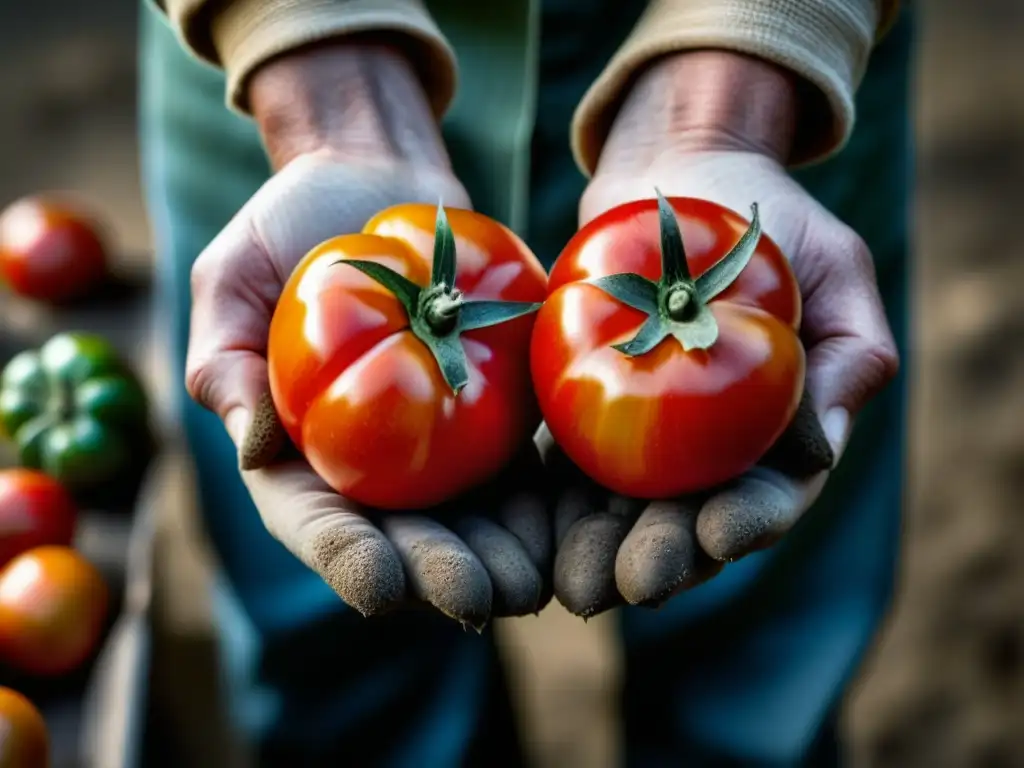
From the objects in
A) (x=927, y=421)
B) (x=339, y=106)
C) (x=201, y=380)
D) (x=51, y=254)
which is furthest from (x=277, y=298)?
(x=927, y=421)

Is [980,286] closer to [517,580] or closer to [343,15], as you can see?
[343,15]

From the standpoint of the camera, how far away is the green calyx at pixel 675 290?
0.84m

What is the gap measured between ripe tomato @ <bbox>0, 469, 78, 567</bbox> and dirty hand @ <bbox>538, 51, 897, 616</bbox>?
0.72 metres

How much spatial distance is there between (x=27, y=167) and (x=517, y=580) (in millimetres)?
2461

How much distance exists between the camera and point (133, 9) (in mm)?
3178

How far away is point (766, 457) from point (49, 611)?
793 mm

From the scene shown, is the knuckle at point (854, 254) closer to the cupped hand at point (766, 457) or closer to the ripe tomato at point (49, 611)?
the cupped hand at point (766, 457)

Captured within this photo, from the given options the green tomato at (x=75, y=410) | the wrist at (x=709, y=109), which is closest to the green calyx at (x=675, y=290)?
the wrist at (x=709, y=109)

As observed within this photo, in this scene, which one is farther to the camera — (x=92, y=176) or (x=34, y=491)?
(x=92, y=176)

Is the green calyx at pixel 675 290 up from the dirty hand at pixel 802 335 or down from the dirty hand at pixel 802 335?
up

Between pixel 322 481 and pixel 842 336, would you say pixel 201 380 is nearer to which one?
pixel 322 481

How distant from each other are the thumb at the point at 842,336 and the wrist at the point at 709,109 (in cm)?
16

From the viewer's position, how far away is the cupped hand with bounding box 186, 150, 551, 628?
2.80 feet

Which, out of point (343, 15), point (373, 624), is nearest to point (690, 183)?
point (343, 15)
